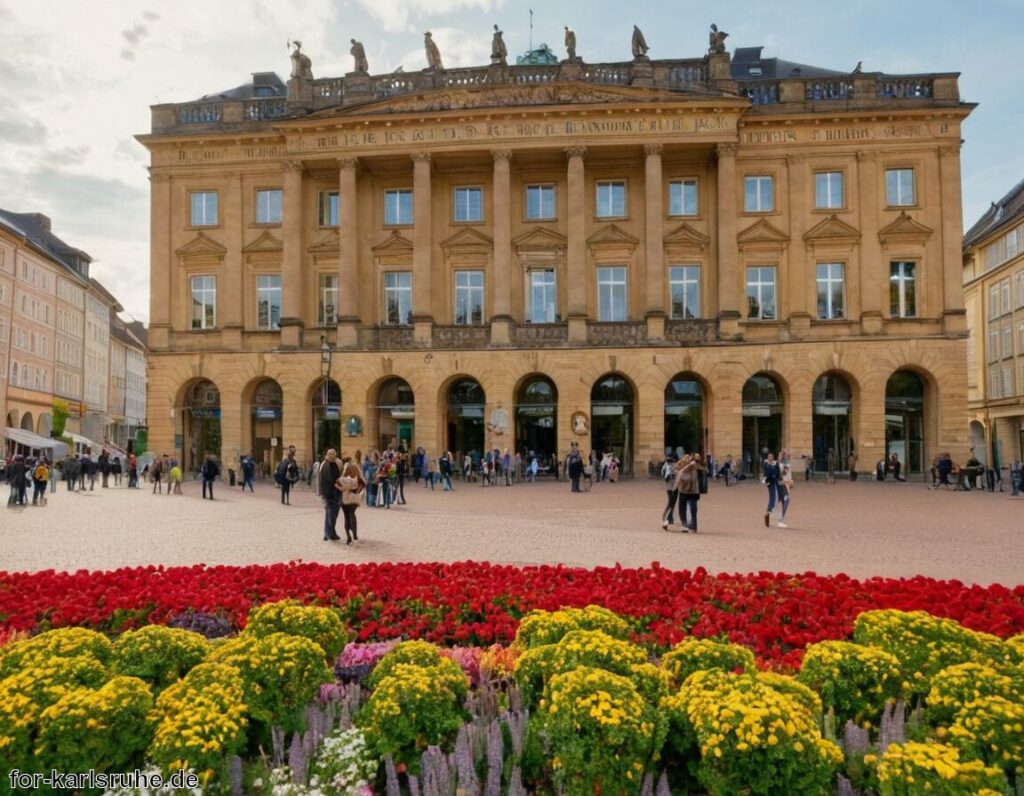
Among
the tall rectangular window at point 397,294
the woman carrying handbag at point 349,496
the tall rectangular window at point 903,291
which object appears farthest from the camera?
the tall rectangular window at point 397,294

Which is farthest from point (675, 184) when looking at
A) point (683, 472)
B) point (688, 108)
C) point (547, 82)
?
point (683, 472)

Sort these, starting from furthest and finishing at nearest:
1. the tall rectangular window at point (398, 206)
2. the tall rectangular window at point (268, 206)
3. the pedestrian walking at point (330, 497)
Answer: the tall rectangular window at point (268, 206) → the tall rectangular window at point (398, 206) → the pedestrian walking at point (330, 497)

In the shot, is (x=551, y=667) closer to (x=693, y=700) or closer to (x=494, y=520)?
(x=693, y=700)

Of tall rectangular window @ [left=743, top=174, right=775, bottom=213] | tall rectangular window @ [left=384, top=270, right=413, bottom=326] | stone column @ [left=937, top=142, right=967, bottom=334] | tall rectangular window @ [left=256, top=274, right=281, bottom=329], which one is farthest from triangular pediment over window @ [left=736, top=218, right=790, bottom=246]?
tall rectangular window @ [left=256, top=274, right=281, bottom=329]

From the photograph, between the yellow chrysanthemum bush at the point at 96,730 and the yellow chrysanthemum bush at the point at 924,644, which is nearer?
the yellow chrysanthemum bush at the point at 96,730

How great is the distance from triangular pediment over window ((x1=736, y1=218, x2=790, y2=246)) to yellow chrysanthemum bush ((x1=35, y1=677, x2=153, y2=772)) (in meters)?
40.2

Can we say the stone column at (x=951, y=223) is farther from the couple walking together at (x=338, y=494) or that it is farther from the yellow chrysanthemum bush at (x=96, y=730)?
the yellow chrysanthemum bush at (x=96, y=730)

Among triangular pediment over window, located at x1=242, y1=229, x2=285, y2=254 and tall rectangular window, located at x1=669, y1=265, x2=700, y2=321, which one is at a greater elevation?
triangular pediment over window, located at x1=242, y1=229, x2=285, y2=254

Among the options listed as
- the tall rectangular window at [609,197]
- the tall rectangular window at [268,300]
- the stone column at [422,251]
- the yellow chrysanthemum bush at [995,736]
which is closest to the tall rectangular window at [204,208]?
the tall rectangular window at [268,300]

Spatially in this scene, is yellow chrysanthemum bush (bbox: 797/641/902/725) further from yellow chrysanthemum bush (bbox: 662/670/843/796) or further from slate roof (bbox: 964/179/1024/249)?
slate roof (bbox: 964/179/1024/249)

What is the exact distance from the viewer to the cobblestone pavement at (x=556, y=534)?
13.5 meters

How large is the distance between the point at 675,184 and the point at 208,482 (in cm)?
2810

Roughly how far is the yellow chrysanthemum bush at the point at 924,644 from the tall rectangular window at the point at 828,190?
38.9m

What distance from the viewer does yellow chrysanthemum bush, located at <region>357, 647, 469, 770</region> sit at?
443cm
